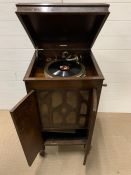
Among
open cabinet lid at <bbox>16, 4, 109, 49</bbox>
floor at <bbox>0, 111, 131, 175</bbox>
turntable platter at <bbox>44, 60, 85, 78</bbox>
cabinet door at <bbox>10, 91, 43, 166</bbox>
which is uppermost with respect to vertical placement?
open cabinet lid at <bbox>16, 4, 109, 49</bbox>

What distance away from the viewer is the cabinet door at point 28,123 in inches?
36.6

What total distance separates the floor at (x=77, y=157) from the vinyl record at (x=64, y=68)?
762 millimetres

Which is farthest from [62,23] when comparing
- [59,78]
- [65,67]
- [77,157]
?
[77,157]

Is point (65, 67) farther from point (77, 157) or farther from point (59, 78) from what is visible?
point (77, 157)

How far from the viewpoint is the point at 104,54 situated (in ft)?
5.34

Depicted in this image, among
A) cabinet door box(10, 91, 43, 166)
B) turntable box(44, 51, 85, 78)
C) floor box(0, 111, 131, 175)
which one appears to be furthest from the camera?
floor box(0, 111, 131, 175)

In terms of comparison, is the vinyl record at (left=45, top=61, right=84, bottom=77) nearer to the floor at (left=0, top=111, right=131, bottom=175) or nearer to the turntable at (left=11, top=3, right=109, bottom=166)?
the turntable at (left=11, top=3, right=109, bottom=166)

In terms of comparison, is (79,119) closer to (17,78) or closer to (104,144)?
(104,144)

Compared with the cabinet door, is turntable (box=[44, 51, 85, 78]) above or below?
above

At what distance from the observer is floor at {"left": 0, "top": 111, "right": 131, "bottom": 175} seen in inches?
55.2

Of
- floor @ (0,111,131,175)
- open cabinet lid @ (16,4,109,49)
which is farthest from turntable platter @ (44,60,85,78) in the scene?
floor @ (0,111,131,175)

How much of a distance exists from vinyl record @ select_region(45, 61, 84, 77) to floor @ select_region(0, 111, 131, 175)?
76 centimetres

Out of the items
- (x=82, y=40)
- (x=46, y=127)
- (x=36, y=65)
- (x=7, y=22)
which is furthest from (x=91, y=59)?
(x=7, y=22)

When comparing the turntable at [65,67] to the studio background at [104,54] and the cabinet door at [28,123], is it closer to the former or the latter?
the cabinet door at [28,123]
